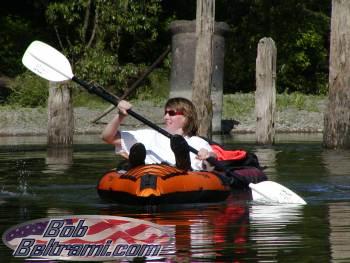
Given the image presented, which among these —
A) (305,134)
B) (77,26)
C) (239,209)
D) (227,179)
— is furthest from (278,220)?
(77,26)

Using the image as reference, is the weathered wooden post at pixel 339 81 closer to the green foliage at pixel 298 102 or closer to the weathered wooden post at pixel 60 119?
the weathered wooden post at pixel 60 119

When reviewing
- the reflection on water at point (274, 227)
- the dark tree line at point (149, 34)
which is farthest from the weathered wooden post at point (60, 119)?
the reflection on water at point (274, 227)

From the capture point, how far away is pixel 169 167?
13695mm

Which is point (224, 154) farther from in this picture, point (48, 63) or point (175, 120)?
point (48, 63)

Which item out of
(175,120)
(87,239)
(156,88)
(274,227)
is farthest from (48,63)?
(156,88)

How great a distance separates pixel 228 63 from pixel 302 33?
9.15 ft

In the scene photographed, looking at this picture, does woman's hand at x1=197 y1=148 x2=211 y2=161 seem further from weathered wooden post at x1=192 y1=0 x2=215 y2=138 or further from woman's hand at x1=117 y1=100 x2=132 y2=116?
weathered wooden post at x1=192 y1=0 x2=215 y2=138

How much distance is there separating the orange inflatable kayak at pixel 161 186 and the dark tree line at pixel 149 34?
19.8 m

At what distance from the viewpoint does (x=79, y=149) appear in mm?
25156

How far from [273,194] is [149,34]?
24.0m

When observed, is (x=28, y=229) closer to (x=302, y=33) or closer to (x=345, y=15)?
(x=345, y=15)

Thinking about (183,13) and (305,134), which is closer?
(305,134)

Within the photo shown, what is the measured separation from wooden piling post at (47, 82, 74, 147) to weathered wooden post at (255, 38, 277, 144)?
3337 millimetres

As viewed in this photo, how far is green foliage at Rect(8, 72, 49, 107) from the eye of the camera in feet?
113
